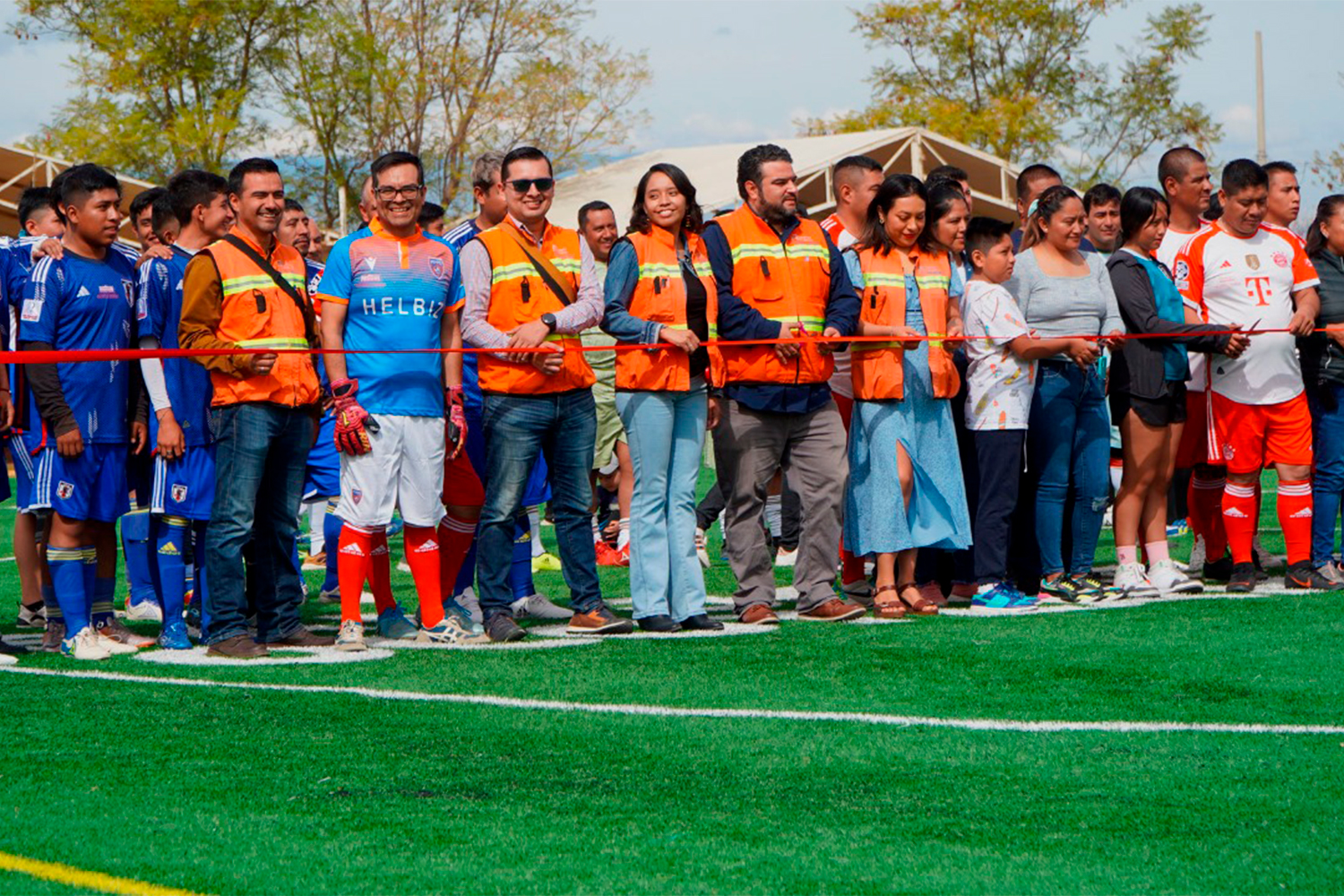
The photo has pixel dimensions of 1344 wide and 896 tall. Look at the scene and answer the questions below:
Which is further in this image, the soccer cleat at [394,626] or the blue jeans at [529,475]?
the soccer cleat at [394,626]

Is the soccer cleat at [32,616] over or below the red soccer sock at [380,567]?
below

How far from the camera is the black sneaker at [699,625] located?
27.6 ft

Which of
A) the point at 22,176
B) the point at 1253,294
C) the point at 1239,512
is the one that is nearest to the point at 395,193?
the point at 1253,294

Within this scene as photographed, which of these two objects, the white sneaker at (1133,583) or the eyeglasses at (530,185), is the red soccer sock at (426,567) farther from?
the white sneaker at (1133,583)

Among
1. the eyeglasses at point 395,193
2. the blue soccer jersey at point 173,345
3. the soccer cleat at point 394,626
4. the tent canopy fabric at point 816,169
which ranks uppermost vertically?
the tent canopy fabric at point 816,169

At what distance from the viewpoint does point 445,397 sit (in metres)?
8.12

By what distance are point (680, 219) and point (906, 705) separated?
302 centimetres

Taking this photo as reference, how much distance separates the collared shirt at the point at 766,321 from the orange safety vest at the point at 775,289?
42mm

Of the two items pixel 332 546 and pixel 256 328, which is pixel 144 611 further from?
pixel 256 328

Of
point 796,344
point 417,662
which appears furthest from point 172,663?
point 796,344

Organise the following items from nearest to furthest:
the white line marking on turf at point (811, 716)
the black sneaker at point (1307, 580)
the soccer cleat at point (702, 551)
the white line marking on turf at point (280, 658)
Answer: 1. the white line marking on turf at point (811, 716)
2. the white line marking on turf at point (280, 658)
3. the black sneaker at point (1307, 580)
4. the soccer cleat at point (702, 551)

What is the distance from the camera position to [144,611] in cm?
956

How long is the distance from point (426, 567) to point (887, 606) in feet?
7.52

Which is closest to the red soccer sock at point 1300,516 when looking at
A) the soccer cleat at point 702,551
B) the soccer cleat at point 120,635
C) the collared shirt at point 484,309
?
the soccer cleat at point 702,551
